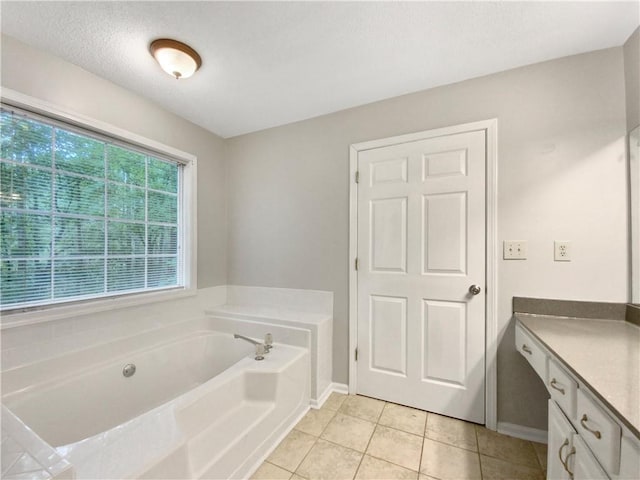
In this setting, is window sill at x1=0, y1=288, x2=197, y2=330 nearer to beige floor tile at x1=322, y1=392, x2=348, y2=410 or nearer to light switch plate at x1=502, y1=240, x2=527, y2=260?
beige floor tile at x1=322, y1=392, x2=348, y2=410

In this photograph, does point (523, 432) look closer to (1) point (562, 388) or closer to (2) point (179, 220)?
(1) point (562, 388)

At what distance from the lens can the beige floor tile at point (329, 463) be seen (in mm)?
1325

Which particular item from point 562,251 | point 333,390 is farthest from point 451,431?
point 562,251

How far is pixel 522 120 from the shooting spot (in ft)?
5.32

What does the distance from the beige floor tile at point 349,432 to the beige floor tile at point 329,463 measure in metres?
0.05

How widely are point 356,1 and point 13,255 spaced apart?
7.36ft

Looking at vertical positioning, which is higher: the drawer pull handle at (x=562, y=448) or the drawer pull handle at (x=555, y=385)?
the drawer pull handle at (x=555, y=385)

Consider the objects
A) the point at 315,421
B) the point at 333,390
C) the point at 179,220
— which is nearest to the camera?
the point at 315,421

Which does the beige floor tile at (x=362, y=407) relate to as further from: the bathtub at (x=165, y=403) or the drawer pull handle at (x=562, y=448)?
the drawer pull handle at (x=562, y=448)

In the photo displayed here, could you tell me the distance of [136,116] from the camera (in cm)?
194

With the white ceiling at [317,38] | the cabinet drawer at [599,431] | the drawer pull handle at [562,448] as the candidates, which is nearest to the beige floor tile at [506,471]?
Result: the drawer pull handle at [562,448]

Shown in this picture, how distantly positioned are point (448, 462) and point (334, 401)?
825mm

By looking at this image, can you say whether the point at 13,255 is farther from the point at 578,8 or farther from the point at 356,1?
the point at 578,8

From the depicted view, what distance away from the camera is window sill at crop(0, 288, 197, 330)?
1375 mm
